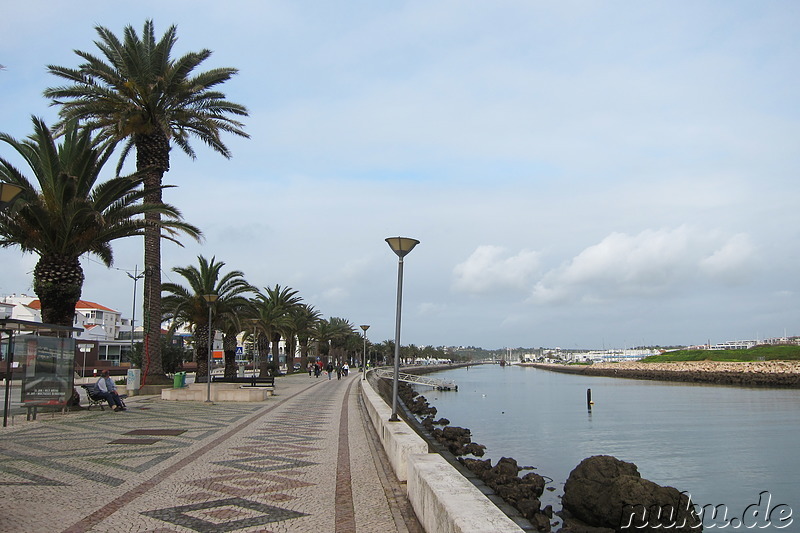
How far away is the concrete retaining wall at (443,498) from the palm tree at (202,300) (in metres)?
24.3

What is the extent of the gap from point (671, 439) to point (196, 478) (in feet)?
77.1

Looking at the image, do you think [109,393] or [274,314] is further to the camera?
[274,314]

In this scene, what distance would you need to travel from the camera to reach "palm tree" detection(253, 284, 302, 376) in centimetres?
4331

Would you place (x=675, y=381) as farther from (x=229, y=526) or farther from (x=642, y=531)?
(x=229, y=526)

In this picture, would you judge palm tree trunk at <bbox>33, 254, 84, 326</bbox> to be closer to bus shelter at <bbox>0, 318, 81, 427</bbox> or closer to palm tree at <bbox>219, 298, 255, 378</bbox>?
bus shelter at <bbox>0, 318, 81, 427</bbox>

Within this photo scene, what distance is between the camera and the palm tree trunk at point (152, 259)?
2238 cm

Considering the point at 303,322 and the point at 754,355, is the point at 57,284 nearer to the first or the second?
the point at 303,322

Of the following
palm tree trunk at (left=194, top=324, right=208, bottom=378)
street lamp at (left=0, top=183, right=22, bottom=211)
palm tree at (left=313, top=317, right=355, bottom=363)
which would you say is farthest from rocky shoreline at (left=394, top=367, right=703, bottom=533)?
palm tree at (left=313, top=317, right=355, bottom=363)

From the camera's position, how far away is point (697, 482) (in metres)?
17.1

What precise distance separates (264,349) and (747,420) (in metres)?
31.4

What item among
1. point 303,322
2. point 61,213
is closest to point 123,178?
point 61,213

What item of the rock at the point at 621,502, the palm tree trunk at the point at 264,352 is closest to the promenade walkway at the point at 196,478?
the rock at the point at 621,502

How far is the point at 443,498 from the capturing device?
15.2 feet

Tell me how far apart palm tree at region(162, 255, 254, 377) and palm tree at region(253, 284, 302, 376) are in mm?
8795
